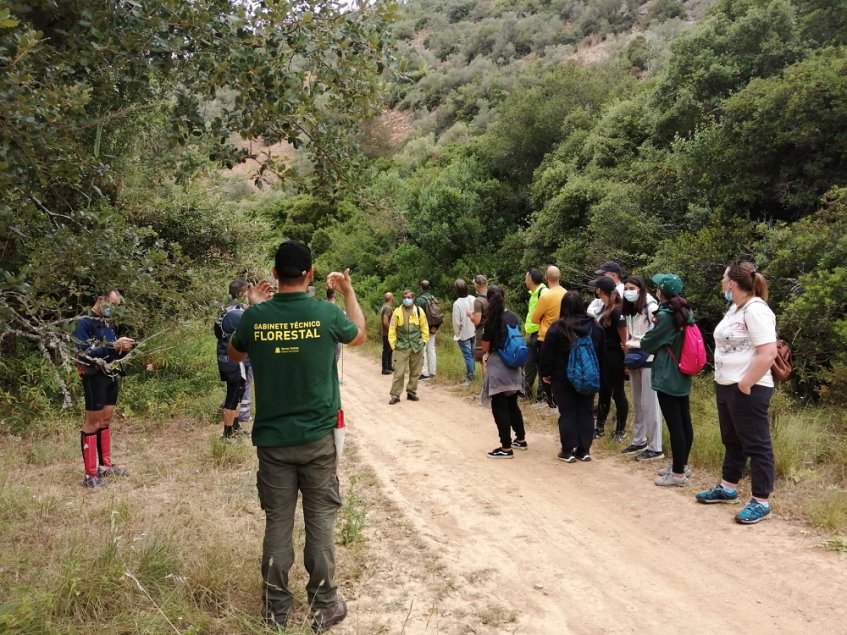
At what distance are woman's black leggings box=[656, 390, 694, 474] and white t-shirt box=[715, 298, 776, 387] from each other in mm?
735

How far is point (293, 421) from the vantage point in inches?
140

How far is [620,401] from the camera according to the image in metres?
7.63

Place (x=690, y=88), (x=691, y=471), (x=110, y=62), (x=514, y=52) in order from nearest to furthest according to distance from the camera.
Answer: (x=110, y=62) < (x=691, y=471) < (x=690, y=88) < (x=514, y=52)

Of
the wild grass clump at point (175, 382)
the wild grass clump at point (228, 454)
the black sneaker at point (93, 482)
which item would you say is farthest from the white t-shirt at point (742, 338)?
the wild grass clump at point (175, 382)

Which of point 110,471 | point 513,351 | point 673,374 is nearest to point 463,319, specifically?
point 513,351

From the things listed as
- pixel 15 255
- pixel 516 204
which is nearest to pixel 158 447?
pixel 15 255

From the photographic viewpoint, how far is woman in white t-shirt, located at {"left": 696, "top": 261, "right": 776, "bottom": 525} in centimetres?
495

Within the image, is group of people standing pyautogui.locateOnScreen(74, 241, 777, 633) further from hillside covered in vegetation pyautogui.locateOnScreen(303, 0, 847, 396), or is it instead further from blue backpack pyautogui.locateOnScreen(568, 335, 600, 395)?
hillside covered in vegetation pyautogui.locateOnScreen(303, 0, 847, 396)

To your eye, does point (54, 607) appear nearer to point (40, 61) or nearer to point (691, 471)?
point (40, 61)

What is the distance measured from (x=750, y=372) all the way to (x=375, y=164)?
18.1 ft

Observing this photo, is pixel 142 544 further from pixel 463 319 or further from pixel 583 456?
pixel 463 319

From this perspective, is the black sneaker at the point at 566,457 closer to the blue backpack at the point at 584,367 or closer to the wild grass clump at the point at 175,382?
the blue backpack at the point at 584,367

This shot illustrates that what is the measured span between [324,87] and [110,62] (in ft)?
5.46

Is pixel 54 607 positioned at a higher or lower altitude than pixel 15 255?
lower
